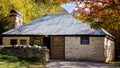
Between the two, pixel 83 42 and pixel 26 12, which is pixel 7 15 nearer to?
pixel 26 12

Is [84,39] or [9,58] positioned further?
[84,39]

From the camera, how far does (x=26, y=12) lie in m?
48.7

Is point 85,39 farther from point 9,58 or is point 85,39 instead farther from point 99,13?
point 9,58

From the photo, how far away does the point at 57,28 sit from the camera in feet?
107

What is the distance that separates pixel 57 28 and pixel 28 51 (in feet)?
25.0

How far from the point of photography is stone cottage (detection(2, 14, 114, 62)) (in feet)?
99.5

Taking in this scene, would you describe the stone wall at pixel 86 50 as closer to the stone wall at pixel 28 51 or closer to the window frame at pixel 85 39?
the window frame at pixel 85 39

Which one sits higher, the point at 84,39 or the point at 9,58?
Result: the point at 84,39

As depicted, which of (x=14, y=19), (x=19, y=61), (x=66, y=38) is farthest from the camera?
(x=14, y=19)

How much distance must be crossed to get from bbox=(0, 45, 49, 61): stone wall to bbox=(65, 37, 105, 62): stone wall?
5683mm

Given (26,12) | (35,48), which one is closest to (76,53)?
Result: (35,48)

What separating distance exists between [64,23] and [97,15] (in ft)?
24.8

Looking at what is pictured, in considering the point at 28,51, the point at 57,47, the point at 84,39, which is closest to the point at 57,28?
the point at 57,47

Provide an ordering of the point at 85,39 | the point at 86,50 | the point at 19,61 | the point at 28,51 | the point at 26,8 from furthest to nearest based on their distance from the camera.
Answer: the point at 26,8
the point at 85,39
the point at 86,50
the point at 28,51
the point at 19,61
